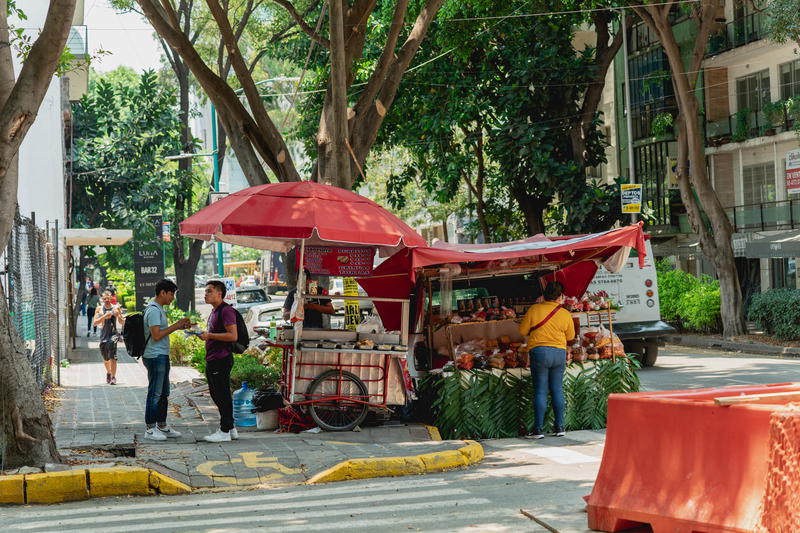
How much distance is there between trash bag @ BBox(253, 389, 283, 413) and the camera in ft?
39.8

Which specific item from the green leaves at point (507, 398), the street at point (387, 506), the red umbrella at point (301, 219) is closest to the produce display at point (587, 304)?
the green leaves at point (507, 398)

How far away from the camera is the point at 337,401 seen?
11.9 meters

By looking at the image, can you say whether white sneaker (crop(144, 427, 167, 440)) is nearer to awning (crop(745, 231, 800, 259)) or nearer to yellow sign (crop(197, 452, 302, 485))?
yellow sign (crop(197, 452, 302, 485))

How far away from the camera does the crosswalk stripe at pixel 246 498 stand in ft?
26.6

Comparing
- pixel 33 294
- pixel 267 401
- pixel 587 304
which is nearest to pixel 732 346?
pixel 587 304

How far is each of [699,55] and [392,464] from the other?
19.6 metres

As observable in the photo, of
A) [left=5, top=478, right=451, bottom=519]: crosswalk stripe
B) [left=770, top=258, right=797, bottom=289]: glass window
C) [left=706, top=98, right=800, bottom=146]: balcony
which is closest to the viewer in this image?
[left=5, top=478, right=451, bottom=519]: crosswalk stripe

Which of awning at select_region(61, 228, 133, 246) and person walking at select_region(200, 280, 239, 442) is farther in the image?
awning at select_region(61, 228, 133, 246)

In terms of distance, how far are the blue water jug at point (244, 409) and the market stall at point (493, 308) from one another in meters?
2.18

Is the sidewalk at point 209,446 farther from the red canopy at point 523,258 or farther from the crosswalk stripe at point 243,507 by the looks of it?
the red canopy at point 523,258

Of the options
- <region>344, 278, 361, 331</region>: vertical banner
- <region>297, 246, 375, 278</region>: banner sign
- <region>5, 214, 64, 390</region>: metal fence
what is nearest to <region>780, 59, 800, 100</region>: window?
<region>344, 278, 361, 331</region>: vertical banner

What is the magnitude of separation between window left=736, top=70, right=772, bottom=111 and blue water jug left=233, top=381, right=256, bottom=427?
991 inches

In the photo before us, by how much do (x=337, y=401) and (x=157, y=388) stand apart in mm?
2111

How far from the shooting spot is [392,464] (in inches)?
374
